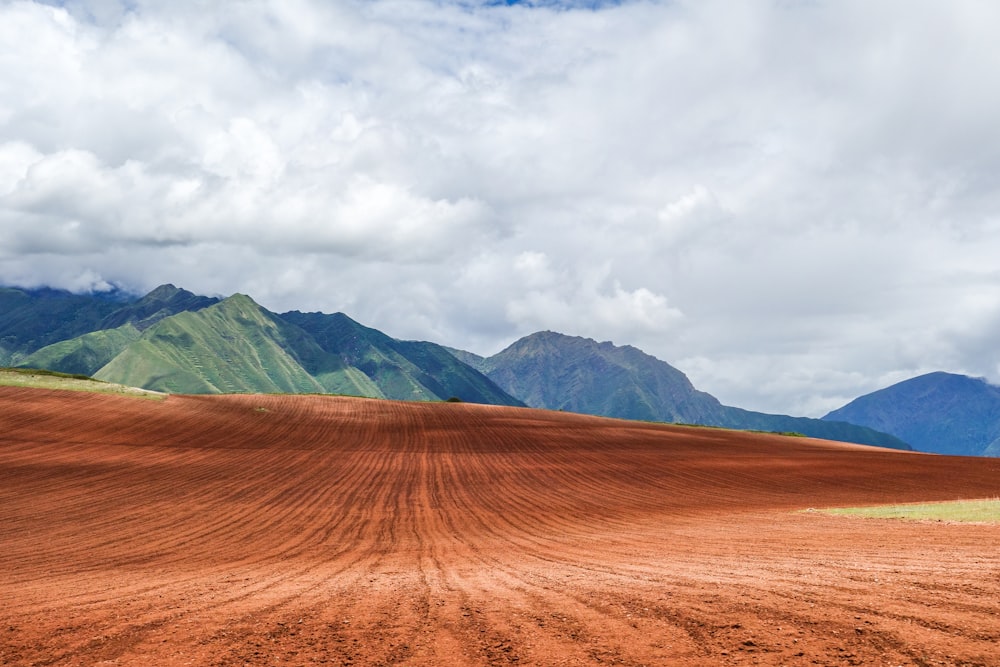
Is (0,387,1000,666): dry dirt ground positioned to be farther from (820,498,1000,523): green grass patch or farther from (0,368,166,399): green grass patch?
(0,368,166,399): green grass patch

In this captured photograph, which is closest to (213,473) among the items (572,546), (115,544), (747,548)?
(115,544)

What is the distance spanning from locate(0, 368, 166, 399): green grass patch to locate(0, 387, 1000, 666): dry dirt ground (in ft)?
67.8

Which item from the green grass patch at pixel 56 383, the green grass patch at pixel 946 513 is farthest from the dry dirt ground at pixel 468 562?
the green grass patch at pixel 56 383

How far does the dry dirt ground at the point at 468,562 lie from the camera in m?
9.33

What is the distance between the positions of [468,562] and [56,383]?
277 ft

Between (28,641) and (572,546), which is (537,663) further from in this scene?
(572,546)

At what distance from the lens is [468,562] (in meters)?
19.5

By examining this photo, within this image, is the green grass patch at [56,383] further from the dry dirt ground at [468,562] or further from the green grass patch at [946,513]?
the green grass patch at [946,513]

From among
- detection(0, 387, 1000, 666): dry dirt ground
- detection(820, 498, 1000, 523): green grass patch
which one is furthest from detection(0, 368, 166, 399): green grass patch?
detection(820, 498, 1000, 523): green grass patch

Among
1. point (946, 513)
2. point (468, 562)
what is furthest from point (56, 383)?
point (946, 513)

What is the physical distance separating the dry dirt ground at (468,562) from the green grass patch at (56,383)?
20657 mm

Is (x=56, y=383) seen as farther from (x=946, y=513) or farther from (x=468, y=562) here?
(x=946, y=513)

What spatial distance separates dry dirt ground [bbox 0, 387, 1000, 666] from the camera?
9328mm

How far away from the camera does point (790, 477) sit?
176ft
